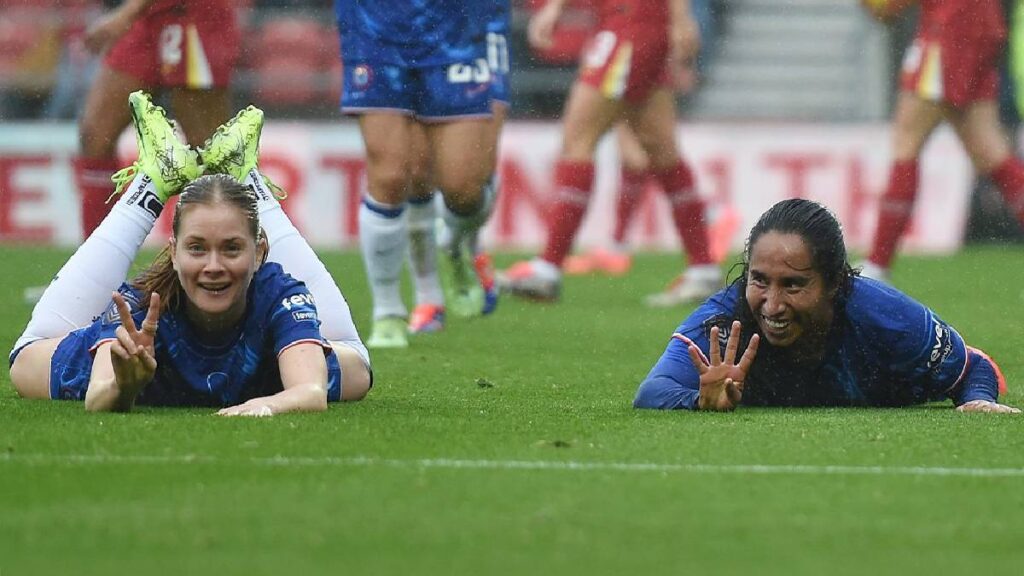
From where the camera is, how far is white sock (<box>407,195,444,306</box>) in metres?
8.59

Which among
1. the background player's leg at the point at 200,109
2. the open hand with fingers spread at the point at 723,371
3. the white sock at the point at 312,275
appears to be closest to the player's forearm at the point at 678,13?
the background player's leg at the point at 200,109

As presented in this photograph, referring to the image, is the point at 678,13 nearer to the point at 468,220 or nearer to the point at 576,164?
the point at 576,164

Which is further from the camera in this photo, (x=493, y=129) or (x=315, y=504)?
(x=493, y=129)

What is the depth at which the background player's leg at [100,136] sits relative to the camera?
867 centimetres

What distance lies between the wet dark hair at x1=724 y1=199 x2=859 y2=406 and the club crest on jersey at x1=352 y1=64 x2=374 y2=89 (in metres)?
2.56

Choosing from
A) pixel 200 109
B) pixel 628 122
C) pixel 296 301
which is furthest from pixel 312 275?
pixel 628 122

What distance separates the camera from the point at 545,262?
10.6m

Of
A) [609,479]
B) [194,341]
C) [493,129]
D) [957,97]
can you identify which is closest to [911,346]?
[609,479]

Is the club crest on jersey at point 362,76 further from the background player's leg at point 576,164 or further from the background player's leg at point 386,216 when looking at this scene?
the background player's leg at point 576,164

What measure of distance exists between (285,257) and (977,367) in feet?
6.57

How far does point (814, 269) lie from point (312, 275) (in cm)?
156

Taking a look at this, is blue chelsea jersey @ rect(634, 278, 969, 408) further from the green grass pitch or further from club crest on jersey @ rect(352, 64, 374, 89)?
club crest on jersey @ rect(352, 64, 374, 89)

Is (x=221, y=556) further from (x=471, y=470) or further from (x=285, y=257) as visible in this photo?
(x=285, y=257)

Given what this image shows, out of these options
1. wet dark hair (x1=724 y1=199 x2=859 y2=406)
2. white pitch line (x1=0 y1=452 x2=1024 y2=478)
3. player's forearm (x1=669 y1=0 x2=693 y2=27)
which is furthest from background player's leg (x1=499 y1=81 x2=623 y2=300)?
white pitch line (x1=0 y1=452 x2=1024 y2=478)
